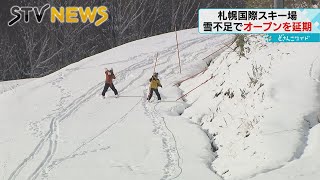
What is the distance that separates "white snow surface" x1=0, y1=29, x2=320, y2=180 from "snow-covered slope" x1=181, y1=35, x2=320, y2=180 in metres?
0.03

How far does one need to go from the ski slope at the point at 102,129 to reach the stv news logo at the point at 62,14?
17.5 m

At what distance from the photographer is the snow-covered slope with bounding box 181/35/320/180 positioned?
9.15 metres

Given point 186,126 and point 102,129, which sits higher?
point 186,126

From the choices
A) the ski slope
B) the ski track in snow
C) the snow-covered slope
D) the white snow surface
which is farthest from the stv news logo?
the snow-covered slope

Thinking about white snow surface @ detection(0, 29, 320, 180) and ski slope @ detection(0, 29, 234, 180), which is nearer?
white snow surface @ detection(0, 29, 320, 180)

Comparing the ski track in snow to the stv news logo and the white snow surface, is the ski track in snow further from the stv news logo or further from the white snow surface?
the stv news logo

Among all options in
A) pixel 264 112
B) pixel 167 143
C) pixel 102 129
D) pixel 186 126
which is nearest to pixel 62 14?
pixel 102 129

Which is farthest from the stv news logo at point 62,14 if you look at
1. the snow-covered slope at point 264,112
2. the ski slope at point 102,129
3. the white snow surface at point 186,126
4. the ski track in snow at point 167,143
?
the snow-covered slope at point 264,112

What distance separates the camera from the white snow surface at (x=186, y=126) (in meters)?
9.78

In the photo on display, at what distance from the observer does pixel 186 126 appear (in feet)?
43.4

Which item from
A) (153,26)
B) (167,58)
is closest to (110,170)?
(167,58)

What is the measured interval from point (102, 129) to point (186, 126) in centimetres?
265

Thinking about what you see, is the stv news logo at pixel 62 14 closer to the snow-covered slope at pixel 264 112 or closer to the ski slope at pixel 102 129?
the ski slope at pixel 102 129

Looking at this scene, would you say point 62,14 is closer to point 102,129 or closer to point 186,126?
point 102,129
